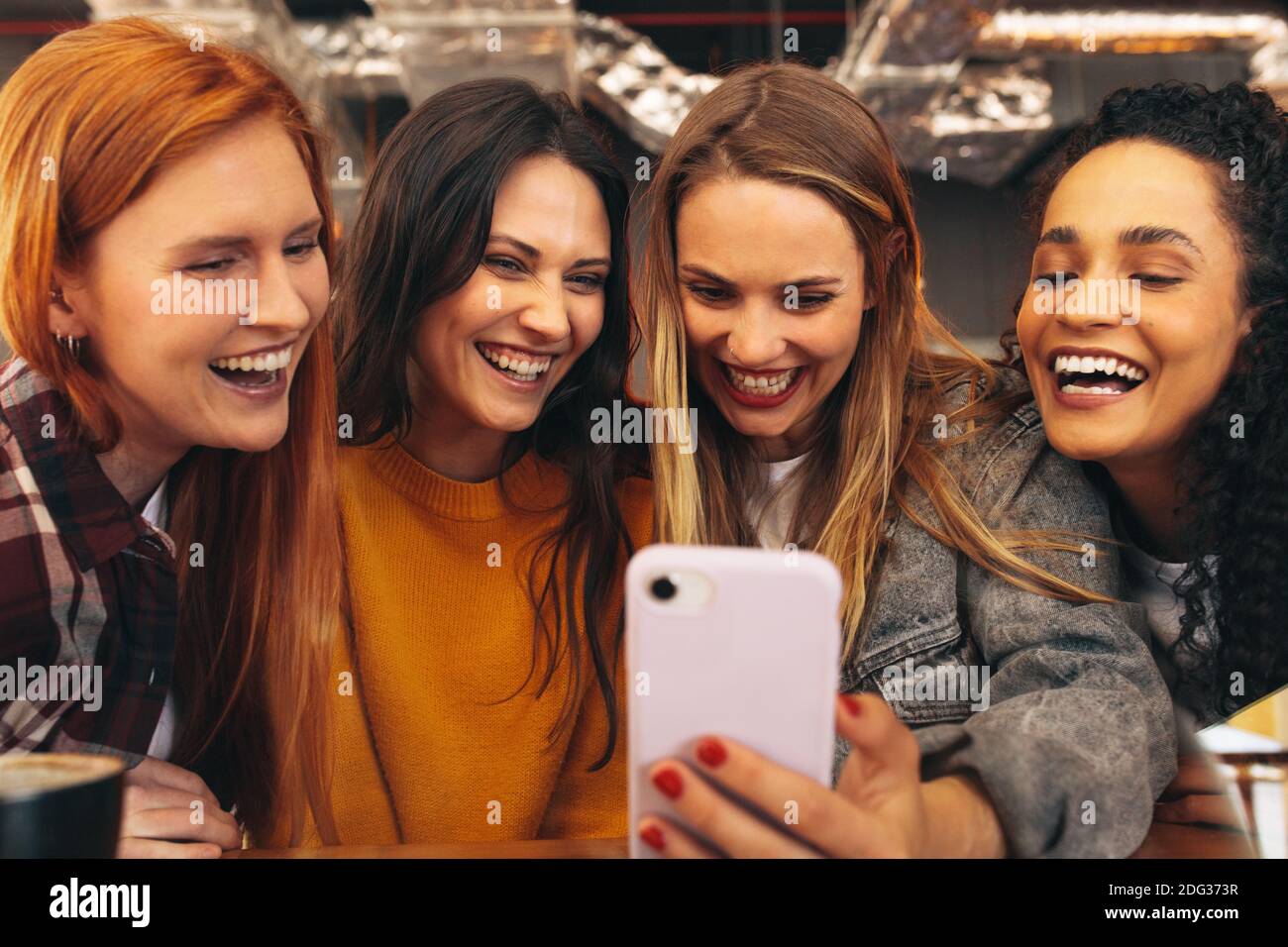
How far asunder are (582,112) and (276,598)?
0.62 meters

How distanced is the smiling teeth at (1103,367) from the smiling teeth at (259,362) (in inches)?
29.4

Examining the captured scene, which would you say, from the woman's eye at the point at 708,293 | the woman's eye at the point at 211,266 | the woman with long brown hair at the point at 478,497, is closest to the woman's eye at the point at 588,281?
the woman with long brown hair at the point at 478,497

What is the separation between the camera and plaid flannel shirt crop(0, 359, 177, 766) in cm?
97

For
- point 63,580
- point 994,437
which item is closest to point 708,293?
point 994,437

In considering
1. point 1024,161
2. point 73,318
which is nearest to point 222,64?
point 73,318

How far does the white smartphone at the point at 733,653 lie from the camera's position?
68cm

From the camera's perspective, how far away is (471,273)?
1.12 metres

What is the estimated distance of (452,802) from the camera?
1.17 meters

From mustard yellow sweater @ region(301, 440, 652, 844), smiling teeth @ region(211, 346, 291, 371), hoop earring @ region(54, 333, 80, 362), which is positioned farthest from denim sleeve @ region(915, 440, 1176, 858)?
hoop earring @ region(54, 333, 80, 362)

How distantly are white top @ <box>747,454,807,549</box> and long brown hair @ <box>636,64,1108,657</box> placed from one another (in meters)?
0.01

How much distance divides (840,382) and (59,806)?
2.67ft

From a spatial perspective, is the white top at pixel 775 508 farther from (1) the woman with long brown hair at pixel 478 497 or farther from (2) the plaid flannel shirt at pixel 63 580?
(2) the plaid flannel shirt at pixel 63 580

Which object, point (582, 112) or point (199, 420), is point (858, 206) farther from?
point (199, 420)

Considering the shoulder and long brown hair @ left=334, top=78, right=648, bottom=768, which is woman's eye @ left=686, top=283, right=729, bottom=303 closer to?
long brown hair @ left=334, top=78, right=648, bottom=768
